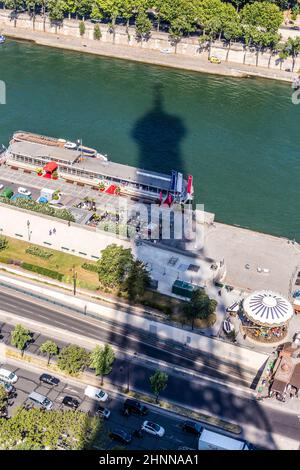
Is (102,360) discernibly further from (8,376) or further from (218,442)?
(218,442)

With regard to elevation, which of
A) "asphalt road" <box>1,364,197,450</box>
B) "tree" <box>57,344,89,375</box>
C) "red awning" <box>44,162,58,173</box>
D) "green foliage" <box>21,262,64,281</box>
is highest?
"red awning" <box>44,162,58,173</box>

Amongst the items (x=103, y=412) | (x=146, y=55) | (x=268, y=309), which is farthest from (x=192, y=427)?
(x=146, y=55)

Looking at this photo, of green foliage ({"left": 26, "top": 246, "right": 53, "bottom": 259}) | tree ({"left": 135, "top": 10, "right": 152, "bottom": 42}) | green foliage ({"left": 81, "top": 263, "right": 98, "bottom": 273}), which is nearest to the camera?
green foliage ({"left": 81, "top": 263, "right": 98, "bottom": 273})

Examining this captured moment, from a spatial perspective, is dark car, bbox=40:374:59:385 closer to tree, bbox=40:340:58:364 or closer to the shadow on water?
tree, bbox=40:340:58:364

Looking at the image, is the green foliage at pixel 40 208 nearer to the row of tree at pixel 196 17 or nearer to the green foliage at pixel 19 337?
the green foliage at pixel 19 337

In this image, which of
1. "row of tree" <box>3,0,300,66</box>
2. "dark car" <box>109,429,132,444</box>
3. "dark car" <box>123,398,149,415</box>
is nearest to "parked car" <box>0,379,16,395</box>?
"dark car" <box>123,398,149,415</box>
